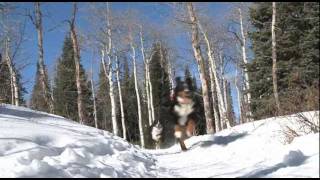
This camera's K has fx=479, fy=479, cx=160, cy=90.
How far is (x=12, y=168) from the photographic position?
23.9ft

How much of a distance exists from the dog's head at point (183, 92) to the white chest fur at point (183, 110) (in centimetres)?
11

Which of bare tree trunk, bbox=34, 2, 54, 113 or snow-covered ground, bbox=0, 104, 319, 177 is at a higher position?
bare tree trunk, bbox=34, 2, 54, 113

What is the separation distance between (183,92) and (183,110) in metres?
0.45

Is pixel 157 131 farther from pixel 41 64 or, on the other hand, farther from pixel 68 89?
pixel 68 89

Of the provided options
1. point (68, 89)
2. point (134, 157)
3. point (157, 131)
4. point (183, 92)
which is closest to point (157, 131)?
point (157, 131)

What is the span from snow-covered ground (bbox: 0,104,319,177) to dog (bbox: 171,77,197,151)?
2.41ft

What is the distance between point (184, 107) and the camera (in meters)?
11.8

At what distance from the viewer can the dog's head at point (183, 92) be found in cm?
1175

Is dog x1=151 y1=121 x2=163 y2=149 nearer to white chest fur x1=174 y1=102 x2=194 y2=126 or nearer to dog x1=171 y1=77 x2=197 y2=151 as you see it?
dog x1=171 y1=77 x2=197 y2=151

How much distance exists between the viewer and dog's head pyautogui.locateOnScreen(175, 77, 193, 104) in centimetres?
1175

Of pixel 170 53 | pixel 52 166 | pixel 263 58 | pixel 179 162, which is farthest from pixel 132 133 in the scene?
pixel 52 166

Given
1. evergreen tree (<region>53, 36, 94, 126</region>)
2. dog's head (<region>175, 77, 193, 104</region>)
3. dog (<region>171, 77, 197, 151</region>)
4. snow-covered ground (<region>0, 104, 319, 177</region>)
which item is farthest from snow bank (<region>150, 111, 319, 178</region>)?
evergreen tree (<region>53, 36, 94, 126</region>)

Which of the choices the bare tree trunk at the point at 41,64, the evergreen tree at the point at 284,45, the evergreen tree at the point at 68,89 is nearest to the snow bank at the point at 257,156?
the evergreen tree at the point at 284,45

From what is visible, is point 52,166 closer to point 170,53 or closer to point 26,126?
point 26,126
